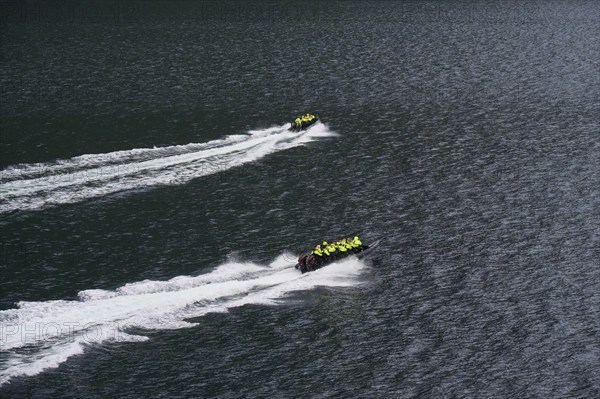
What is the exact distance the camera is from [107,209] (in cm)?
8400

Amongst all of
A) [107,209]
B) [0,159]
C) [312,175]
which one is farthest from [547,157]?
[0,159]

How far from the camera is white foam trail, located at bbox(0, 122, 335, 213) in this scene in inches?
3346

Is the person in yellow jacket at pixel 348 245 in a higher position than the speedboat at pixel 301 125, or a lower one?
lower

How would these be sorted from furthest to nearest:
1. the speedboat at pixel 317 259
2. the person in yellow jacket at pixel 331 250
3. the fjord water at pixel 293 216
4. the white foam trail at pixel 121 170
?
1. the white foam trail at pixel 121 170
2. the person in yellow jacket at pixel 331 250
3. the speedboat at pixel 317 259
4. the fjord water at pixel 293 216

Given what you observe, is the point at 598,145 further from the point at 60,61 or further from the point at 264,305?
Answer: the point at 60,61

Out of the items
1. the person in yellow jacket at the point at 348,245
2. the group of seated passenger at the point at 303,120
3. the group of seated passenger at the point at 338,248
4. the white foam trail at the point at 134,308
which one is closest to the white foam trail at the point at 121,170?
the group of seated passenger at the point at 303,120

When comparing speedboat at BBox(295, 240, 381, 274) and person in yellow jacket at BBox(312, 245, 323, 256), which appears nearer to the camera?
speedboat at BBox(295, 240, 381, 274)

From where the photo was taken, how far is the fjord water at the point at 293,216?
60500 mm

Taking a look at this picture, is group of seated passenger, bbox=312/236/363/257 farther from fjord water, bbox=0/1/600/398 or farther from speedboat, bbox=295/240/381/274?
fjord water, bbox=0/1/600/398

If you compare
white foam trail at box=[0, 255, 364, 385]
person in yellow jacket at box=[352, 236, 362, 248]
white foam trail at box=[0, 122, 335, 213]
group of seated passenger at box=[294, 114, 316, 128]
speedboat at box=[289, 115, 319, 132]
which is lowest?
white foam trail at box=[0, 255, 364, 385]

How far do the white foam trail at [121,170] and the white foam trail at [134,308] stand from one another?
19411mm

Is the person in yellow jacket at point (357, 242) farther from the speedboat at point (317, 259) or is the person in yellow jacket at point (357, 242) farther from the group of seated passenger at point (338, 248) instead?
the speedboat at point (317, 259)

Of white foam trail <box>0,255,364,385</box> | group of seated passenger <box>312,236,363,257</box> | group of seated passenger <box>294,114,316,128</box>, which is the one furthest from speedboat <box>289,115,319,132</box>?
white foam trail <box>0,255,364,385</box>

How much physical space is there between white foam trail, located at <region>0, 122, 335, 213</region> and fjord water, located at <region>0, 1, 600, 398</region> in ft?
1.09
